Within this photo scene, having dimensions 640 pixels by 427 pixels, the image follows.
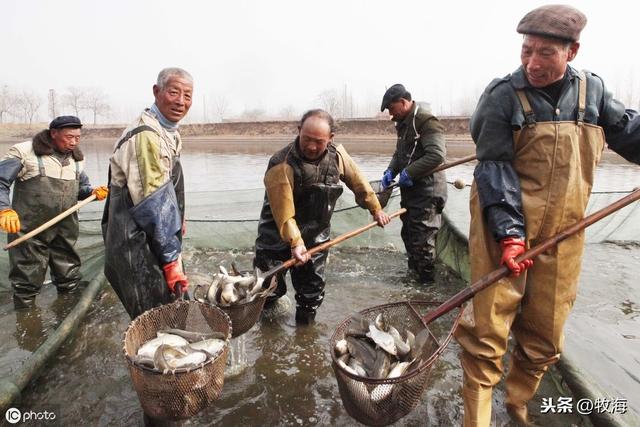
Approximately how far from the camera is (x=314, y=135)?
10.3ft

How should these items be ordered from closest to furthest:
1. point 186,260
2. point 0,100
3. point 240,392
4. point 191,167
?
point 240,392 → point 186,260 → point 191,167 → point 0,100

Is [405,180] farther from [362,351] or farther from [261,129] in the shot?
[261,129]

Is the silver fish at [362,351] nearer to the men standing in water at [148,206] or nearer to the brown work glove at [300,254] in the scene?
the brown work glove at [300,254]

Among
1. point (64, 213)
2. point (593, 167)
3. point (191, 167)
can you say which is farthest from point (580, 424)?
point (191, 167)

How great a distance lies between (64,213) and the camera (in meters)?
4.54

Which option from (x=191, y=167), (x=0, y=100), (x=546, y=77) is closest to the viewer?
(x=546, y=77)

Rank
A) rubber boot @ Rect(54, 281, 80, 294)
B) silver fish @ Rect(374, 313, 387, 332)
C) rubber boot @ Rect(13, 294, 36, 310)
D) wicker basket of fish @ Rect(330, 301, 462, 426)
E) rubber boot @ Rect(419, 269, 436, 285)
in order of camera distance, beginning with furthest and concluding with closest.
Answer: rubber boot @ Rect(419, 269, 436, 285) → rubber boot @ Rect(54, 281, 80, 294) → rubber boot @ Rect(13, 294, 36, 310) → silver fish @ Rect(374, 313, 387, 332) → wicker basket of fish @ Rect(330, 301, 462, 426)

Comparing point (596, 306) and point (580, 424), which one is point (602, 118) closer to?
point (580, 424)

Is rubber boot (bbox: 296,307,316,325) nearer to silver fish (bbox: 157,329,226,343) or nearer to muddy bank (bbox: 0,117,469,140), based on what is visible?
silver fish (bbox: 157,329,226,343)

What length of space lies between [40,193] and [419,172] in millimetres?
4339

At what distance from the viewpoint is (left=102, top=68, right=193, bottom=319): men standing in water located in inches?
97.6

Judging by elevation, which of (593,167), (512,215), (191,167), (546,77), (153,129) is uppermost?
(546,77)

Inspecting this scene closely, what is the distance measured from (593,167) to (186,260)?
541 cm

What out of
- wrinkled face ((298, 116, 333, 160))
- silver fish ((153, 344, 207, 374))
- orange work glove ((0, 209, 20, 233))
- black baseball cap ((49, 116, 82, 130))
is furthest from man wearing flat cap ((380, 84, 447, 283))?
orange work glove ((0, 209, 20, 233))
